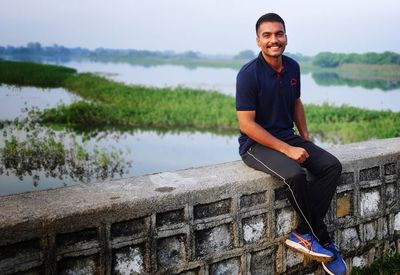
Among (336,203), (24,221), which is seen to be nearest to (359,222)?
(336,203)

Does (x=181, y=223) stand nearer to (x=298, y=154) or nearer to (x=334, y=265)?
(x=298, y=154)

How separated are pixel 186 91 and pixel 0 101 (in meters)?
9.48

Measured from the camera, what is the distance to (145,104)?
1805cm

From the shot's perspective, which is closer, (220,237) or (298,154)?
(220,237)

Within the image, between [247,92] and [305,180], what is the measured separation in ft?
1.96

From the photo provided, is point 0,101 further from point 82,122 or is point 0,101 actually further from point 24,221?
point 24,221

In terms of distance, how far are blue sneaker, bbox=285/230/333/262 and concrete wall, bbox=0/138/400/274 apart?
77mm

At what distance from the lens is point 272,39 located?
2512mm

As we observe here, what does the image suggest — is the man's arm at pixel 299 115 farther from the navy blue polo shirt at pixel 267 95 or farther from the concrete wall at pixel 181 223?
the concrete wall at pixel 181 223

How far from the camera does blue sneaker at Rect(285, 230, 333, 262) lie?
2.34 metres

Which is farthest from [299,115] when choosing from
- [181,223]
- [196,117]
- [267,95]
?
[196,117]

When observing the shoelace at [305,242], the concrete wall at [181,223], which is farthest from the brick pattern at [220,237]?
the shoelace at [305,242]

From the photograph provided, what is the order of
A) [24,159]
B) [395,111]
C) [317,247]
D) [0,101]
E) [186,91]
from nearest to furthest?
[317,247], [24,159], [0,101], [395,111], [186,91]

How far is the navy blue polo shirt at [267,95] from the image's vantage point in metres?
2.47
